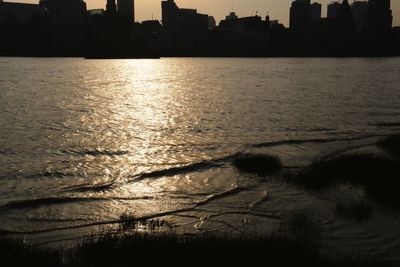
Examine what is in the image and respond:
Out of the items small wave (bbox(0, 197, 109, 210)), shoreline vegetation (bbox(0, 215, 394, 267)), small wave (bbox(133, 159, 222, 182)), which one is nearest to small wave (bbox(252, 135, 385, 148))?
small wave (bbox(133, 159, 222, 182))

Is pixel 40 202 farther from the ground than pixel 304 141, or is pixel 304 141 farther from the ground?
pixel 304 141

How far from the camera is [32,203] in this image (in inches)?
736

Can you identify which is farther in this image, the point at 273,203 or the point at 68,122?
the point at 68,122

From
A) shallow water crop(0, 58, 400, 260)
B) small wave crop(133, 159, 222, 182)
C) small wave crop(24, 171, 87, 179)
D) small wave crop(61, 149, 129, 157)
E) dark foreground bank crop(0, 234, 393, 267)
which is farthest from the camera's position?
small wave crop(61, 149, 129, 157)

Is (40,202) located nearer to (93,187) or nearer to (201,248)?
(93,187)

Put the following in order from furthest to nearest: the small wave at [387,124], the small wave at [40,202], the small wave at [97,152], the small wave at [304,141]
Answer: the small wave at [387,124], the small wave at [304,141], the small wave at [97,152], the small wave at [40,202]

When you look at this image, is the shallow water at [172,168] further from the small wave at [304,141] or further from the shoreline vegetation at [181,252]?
the shoreline vegetation at [181,252]

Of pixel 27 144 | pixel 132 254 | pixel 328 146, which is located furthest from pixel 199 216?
pixel 27 144

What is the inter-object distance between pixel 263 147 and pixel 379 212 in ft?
48.7

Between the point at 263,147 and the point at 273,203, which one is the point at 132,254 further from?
the point at 263,147

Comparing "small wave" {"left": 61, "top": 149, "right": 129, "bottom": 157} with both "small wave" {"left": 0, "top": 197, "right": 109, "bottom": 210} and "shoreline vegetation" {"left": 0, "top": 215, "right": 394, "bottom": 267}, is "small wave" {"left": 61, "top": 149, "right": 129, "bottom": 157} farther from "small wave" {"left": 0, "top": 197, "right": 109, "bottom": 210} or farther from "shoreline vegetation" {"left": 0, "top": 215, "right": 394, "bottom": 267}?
"shoreline vegetation" {"left": 0, "top": 215, "right": 394, "bottom": 267}

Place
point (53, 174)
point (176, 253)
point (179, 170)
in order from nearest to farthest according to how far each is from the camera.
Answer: point (176, 253) → point (53, 174) → point (179, 170)

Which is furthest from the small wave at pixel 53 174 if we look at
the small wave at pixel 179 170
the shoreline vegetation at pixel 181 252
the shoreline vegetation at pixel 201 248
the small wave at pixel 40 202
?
the shoreline vegetation at pixel 181 252

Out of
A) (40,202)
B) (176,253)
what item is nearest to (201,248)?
(176,253)
